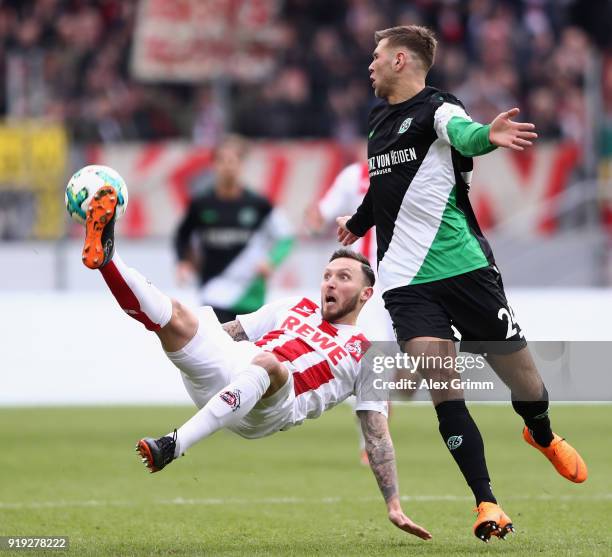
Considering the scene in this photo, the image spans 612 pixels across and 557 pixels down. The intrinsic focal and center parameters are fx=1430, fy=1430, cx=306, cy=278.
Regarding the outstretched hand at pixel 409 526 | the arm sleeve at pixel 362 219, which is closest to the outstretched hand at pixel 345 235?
the arm sleeve at pixel 362 219

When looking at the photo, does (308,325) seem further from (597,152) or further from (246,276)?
(597,152)

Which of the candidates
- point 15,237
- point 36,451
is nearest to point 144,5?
point 15,237

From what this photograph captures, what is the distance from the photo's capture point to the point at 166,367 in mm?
14609

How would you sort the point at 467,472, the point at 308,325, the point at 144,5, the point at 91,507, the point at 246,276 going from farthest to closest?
1. the point at 144,5
2. the point at 246,276
3. the point at 91,507
4. the point at 308,325
5. the point at 467,472

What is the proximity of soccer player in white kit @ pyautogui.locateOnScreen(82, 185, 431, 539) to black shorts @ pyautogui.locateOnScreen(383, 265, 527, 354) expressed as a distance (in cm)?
44

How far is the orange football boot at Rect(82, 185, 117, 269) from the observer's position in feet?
20.9

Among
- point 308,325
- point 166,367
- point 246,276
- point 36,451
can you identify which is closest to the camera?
point 308,325

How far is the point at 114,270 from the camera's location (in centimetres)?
645

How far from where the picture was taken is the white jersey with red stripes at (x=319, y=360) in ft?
22.9

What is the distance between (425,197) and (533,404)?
1.15 metres

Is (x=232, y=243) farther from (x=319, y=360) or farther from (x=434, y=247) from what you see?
(x=434, y=247)

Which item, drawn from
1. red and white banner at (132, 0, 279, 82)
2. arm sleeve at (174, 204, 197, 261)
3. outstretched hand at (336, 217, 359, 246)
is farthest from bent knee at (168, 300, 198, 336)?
red and white banner at (132, 0, 279, 82)

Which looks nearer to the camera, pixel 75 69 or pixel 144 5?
pixel 144 5

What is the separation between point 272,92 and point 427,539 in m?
12.7
